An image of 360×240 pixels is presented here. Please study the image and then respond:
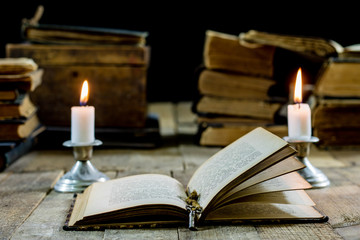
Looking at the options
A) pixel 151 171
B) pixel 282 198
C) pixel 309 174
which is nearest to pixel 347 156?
pixel 309 174

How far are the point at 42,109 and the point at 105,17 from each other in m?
1.40

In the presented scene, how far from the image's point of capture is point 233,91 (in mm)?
2475

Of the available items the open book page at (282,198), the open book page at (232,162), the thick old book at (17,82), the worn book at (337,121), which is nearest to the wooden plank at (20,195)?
the thick old book at (17,82)

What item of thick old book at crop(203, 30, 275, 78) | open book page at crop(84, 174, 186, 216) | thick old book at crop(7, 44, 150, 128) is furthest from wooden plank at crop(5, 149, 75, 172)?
thick old book at crop(203, 30, 275, 78)

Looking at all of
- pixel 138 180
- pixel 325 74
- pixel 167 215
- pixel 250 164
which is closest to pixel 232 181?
pixel 250 164

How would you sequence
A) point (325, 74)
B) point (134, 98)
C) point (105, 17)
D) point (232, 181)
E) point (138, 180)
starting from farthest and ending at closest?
point (105, 17) → point (134, 98) → point (325, 74) → point (138, 180) → point (232, 181)

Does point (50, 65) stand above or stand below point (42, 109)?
above

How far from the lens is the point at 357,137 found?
8.08ft

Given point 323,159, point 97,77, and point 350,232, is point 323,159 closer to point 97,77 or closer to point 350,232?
point 350,232

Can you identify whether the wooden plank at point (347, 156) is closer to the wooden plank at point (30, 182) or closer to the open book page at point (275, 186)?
the open book page at point (275, 186)

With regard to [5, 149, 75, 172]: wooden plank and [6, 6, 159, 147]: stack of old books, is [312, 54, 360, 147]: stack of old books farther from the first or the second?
[5, 149, 75, 172]: wooden plank

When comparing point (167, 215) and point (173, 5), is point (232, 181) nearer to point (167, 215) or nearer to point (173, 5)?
point (167, 215)

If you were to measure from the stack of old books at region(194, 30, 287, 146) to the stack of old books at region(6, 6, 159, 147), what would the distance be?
0.29 meters

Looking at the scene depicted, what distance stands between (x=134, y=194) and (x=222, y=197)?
0.24 meters
